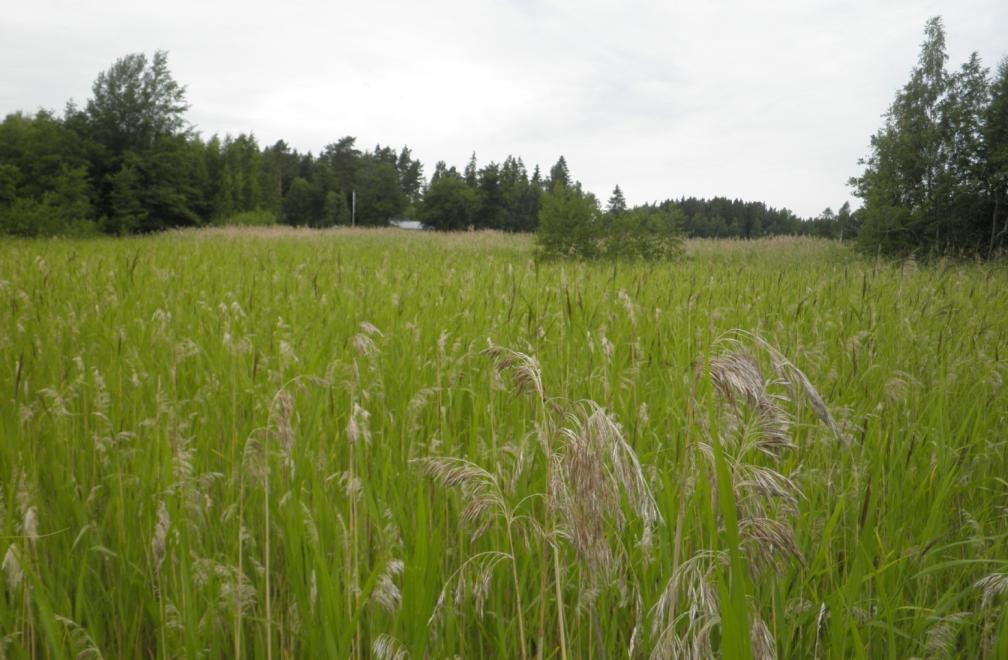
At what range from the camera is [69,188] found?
29.3 metres

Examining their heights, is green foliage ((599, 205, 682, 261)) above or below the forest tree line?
below

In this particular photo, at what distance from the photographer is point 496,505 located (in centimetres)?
124

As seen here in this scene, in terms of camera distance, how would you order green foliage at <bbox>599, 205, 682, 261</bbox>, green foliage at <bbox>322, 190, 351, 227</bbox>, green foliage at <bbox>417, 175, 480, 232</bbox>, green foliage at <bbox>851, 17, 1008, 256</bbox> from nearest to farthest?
1. green foliage at <bbox>599, 205, 682, 261</bbox>
2. green foliage at <bbox>851, 17, 1008, 256</bbox>
3. green foliage at <bbox>417, 175, 480, 232</bbox>
4. green foliage at <bbox>322, 190, 351, 227</bbox>

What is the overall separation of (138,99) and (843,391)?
4110 centimetres

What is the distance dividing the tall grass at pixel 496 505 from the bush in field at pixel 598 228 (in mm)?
10425

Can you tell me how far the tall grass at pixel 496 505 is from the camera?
0.92 metres

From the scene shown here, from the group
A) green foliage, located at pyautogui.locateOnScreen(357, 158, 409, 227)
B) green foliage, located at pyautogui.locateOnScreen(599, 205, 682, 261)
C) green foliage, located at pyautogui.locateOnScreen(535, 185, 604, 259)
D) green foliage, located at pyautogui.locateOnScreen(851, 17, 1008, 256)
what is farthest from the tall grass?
green foliage, located at pyautogui.locateOnScreen(357, 158, 409, 227)

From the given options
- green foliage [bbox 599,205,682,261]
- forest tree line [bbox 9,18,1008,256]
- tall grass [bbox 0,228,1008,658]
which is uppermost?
forest tree line [bbox 9,18,1008,256]

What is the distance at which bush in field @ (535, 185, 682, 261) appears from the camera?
45.5 ft

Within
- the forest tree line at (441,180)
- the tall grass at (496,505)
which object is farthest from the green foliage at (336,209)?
the tall grass at (496,505)

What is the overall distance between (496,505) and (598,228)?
13.4 metres

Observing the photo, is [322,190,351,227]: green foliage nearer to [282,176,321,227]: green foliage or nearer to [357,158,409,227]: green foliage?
[357,158,409,227]: green foliage

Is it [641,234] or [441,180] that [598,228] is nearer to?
[641,234]

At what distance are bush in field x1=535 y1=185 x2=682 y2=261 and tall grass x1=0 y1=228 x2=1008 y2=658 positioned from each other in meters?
10.4
